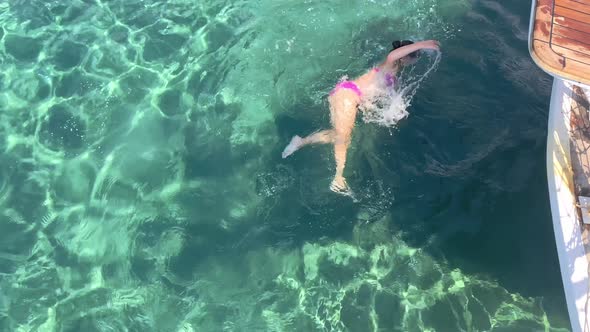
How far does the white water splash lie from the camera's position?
44.5 feet

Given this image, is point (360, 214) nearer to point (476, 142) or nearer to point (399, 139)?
point (399, 139)

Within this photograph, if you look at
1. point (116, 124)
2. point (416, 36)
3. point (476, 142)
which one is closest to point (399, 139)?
point (476, 142)

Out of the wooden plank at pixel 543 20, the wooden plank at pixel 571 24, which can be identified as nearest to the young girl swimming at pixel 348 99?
the wooden plank at pixel 543 20

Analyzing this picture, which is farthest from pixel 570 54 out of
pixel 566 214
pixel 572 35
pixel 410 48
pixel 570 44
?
pixel 410 48

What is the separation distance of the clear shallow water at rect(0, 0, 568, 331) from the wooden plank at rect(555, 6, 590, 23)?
401 centimetres

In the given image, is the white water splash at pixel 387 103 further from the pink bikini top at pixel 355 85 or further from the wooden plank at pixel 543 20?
the wooden plank at pixel 543 20

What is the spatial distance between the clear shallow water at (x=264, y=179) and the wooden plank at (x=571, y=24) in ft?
13.3

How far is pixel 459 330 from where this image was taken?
35.7 ft

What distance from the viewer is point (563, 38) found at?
945 cm

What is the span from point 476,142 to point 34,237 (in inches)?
462

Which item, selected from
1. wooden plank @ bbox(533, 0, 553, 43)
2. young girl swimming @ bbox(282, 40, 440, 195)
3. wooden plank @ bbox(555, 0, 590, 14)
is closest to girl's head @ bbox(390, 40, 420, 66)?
young girl swimming @ bbox(282, 40, 440, 195)

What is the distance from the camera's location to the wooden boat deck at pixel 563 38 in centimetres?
888

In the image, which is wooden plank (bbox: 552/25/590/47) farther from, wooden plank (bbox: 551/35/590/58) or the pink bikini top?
the pink bikini top

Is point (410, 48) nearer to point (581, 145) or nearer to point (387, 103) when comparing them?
point (387, 103)
